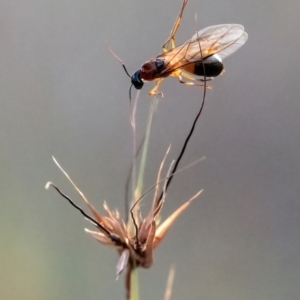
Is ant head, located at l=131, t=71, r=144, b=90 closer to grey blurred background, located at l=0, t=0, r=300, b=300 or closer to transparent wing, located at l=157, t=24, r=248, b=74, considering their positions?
transparent wing, located at l=157, t=24, r=248, b=74

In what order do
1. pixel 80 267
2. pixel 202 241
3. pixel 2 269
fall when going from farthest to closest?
pixel 202 241 → pixel 80 267 → pixel 2 269

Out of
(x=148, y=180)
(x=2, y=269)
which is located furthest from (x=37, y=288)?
(x=148, y=180)

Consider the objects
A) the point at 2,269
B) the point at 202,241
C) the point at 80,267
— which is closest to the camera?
the point at 2,269

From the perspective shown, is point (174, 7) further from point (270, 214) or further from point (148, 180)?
point (270, 214)

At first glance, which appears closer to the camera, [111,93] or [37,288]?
[37,288]

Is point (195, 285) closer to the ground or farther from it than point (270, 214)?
closer to the ground

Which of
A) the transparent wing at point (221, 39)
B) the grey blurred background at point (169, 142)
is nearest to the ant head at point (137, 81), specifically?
the transparent wing at point (221, 39)

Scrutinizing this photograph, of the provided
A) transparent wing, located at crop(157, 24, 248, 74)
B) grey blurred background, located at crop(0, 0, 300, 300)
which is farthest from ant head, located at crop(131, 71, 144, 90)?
grey blurred background, located at crop(0, 0, 300, 300)

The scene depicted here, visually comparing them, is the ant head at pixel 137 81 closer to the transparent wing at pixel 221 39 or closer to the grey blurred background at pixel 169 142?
the transparent wing at pixel 221 39
